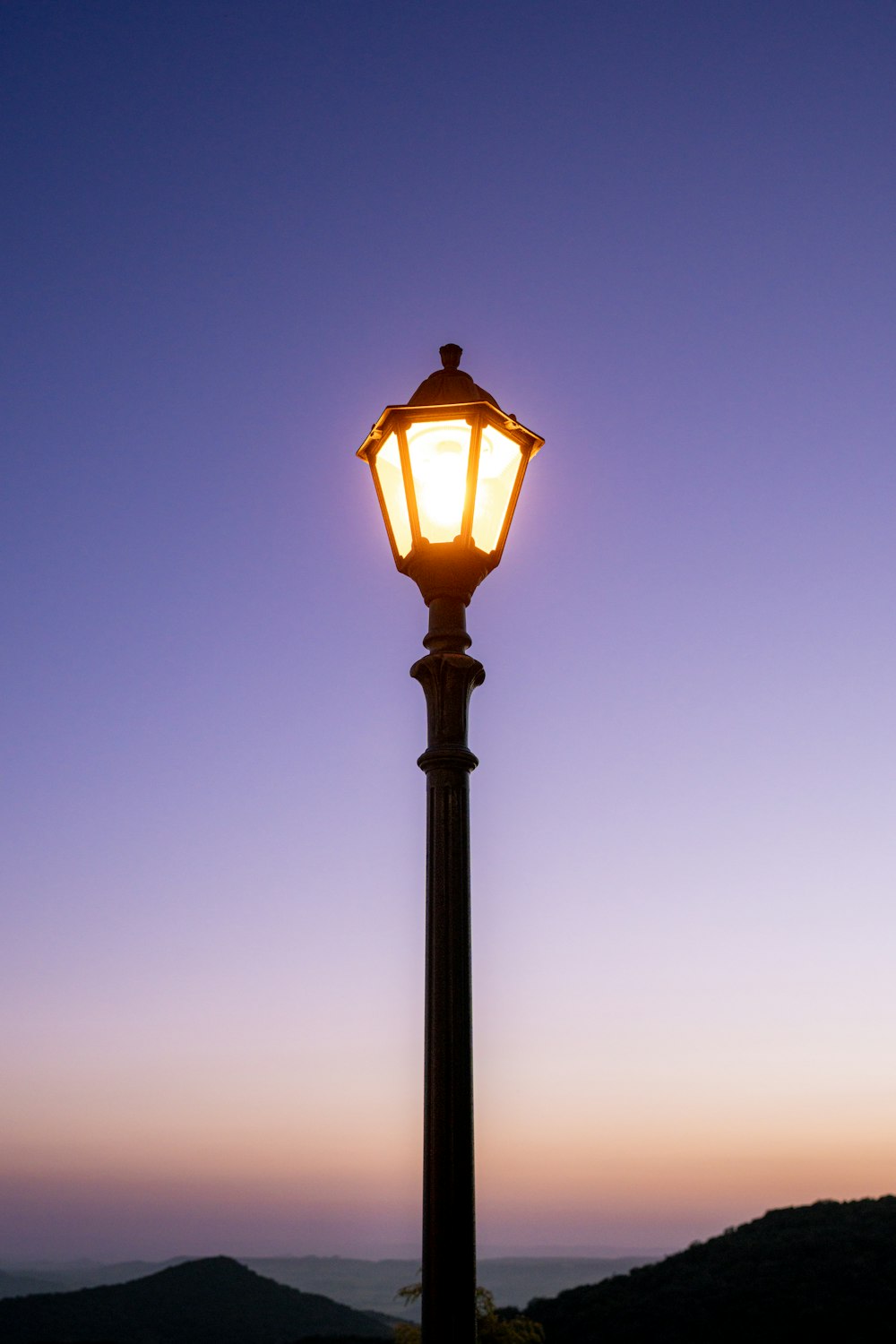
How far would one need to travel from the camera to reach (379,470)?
429cm

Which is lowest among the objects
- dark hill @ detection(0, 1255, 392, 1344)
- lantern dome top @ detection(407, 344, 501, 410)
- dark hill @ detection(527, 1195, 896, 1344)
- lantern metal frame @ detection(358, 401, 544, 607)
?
dark hill @ detection(0, 1255, 392, 1344)

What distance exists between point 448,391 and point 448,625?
89 cm

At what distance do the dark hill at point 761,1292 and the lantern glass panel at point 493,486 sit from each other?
37.6m

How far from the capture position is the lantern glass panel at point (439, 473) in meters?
4.00

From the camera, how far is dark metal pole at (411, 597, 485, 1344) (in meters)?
3.17

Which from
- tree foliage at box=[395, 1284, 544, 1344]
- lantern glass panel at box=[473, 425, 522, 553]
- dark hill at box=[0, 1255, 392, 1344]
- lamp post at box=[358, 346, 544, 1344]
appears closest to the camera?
lamp post at box=[358, 346, 544, 1344]

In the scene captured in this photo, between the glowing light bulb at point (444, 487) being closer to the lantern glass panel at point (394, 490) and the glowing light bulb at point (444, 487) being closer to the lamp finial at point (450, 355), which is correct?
the lantern glass panel at point (394, 490)

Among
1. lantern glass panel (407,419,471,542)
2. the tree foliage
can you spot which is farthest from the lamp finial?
the tree foliage

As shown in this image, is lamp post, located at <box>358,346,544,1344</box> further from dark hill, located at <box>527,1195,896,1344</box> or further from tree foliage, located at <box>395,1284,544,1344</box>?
dark hill, located at <box>527,1195,896,1344</box>

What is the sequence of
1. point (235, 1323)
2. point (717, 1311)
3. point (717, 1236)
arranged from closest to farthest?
point (717, 1311)
point (717, 1236)
point (235, 1323)

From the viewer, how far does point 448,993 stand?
3490 mm

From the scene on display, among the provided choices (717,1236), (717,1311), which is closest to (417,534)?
(717,1311)

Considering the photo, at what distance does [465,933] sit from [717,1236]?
61.4 m

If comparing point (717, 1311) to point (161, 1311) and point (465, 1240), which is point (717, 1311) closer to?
point (465, 1240)
